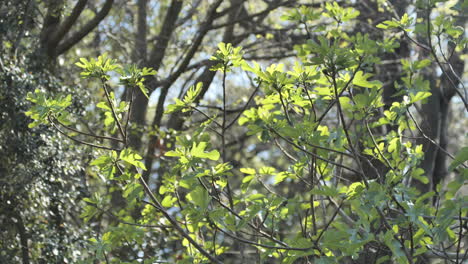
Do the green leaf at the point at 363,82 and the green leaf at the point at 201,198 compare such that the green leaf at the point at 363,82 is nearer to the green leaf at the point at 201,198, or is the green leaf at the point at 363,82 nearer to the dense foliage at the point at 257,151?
the dense foliage at the point at 257,151

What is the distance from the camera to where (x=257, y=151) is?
399 inches

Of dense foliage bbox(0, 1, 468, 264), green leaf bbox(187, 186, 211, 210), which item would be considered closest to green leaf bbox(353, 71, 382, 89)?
dense foliage bbox(0, 1, 468, 264)

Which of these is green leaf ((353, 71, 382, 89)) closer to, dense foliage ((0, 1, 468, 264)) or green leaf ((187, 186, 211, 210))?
dense foliage ((0, 1, 468, 264))

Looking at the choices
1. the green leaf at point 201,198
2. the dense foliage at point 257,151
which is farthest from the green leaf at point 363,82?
the green leaf at point 201,198

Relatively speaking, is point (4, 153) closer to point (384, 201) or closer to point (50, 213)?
point (50, 213)

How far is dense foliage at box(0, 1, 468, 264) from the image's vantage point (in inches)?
109

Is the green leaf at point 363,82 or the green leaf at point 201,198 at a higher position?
the green leaf at point 363,82

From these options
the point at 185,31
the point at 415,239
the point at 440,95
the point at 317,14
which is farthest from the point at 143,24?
the point at 415,239

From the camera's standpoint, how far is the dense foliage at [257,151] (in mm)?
2777

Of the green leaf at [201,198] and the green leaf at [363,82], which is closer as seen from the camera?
the green leaf at [201,198]

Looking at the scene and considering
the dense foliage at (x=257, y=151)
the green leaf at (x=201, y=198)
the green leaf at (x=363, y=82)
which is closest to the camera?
the green leaf at (x=201, y=198)

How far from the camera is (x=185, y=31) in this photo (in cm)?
815

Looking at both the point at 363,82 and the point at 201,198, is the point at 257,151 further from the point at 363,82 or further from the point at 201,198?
the point at 201,198

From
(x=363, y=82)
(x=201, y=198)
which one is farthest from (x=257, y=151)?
(x=201, y=198)
